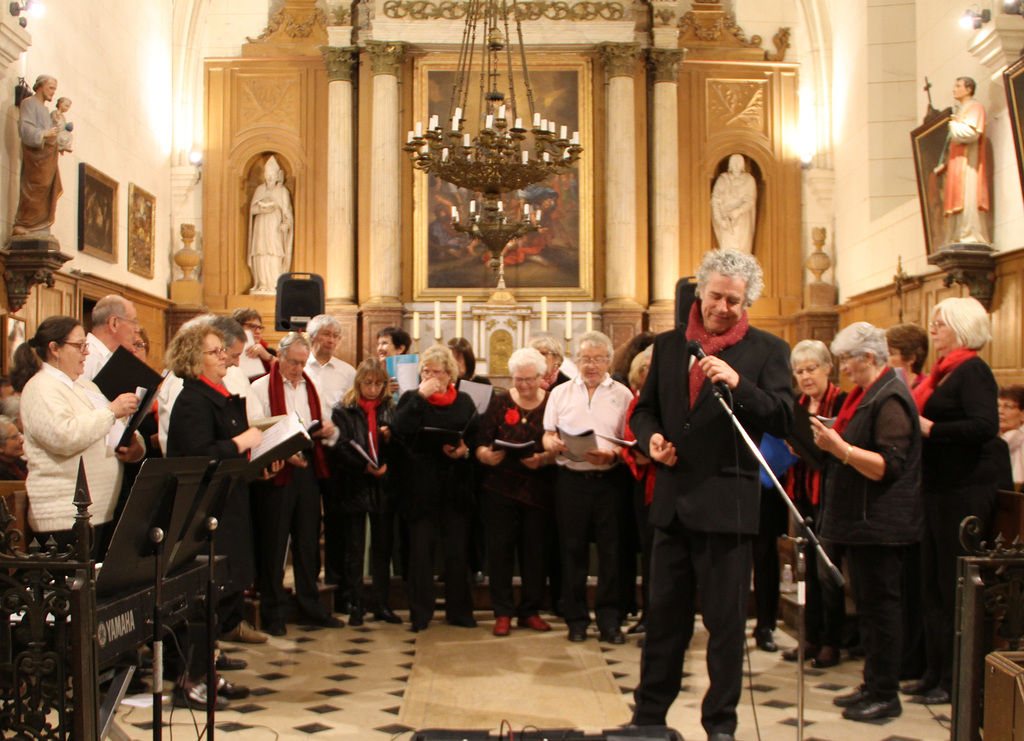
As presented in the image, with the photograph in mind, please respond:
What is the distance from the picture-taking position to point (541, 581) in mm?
5402

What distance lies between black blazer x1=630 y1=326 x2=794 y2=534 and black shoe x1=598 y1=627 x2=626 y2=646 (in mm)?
1961

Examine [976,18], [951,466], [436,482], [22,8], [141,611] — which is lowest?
[141,611]

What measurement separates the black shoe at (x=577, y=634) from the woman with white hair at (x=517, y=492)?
0.27 metres

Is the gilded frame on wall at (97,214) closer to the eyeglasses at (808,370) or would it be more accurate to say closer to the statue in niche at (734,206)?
the statue in niche at (734,206)

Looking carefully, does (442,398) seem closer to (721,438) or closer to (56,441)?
(56,441)

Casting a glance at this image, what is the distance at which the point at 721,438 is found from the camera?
3.16 m

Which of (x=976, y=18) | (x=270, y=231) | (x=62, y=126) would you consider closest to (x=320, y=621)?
(x=62, y=126)

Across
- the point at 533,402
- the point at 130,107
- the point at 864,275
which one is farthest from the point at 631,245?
the point at 533,402

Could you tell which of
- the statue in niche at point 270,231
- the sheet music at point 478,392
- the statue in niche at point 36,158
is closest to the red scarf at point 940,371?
the sheet music at point 478,392

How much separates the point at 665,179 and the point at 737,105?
1443 millimetres

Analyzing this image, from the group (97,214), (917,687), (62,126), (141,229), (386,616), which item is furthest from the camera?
(141,229)

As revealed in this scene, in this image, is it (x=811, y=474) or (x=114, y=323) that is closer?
(x=114, y=323)

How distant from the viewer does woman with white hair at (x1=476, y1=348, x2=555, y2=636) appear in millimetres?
5309

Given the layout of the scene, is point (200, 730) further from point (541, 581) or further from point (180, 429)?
point (541, 581)
